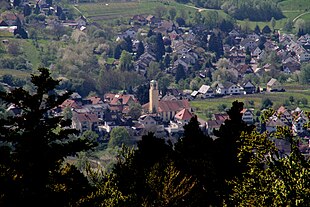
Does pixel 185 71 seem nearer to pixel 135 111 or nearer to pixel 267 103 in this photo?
pixel 267 103

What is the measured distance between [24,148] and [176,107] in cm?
4133

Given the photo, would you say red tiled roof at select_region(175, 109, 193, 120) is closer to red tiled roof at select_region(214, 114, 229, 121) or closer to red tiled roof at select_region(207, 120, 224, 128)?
red tiled roof at select_region(214, 114, 229, 121)

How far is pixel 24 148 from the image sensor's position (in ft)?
28.3

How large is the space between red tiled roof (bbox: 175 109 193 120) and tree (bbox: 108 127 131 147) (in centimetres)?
524

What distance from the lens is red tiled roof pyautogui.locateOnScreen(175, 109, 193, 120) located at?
47.1 metres

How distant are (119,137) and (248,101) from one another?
12.7m

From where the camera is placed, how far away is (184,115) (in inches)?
1871

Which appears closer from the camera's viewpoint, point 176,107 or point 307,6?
point 176,107

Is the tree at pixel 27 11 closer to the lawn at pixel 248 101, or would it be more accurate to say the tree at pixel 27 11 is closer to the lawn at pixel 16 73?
the lawn at pixel 16 73

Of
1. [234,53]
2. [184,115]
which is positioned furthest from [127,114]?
[234,53]

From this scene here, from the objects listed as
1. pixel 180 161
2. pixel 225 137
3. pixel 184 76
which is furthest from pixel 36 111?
pixel 184 76

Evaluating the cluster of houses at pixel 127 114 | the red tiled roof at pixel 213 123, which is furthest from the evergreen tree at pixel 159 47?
the red tiled roof at pixel 213 123

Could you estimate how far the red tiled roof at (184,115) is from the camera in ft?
155

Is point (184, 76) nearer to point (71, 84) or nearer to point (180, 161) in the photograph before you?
point (71, 84)
